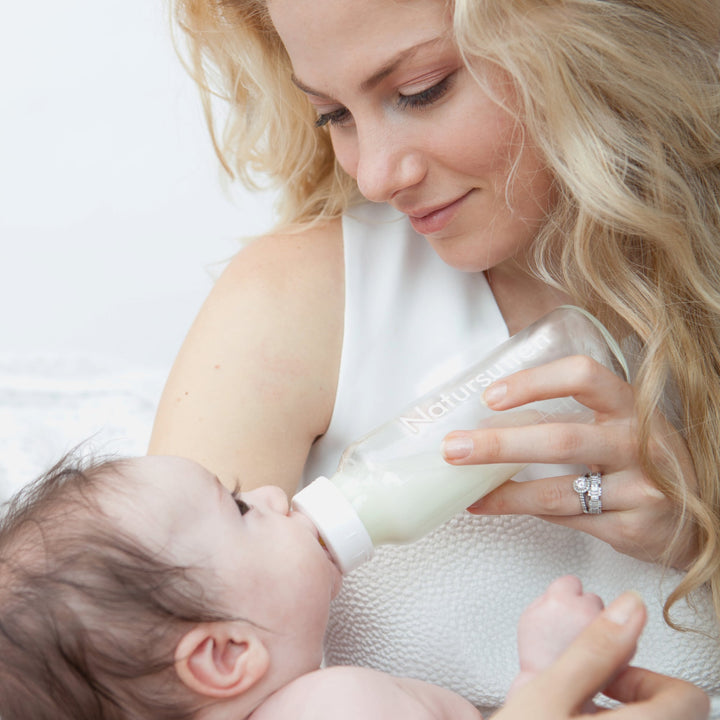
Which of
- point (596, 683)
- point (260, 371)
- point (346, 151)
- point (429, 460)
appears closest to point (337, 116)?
point (346, 151)

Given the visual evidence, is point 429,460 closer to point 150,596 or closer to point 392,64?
point 150,596

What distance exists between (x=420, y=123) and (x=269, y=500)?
0.49m

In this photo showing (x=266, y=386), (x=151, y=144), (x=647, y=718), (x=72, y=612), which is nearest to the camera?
(x=647, y=718)

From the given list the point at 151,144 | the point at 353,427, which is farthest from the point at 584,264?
the point at 151,144

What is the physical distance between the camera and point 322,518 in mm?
1168

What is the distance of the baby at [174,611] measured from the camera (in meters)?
1.06

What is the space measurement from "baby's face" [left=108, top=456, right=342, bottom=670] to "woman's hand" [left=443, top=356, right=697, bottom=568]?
0.66 ft

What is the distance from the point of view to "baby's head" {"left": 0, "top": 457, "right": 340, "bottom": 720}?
1.05 meters

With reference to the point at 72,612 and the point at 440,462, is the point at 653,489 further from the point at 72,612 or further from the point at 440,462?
the point at 72,612

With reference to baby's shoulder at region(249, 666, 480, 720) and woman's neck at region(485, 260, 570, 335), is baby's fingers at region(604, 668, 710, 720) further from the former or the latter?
woman's neck at region(485, 260, 570, 335)

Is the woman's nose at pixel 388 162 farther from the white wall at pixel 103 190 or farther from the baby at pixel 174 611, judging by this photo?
the white wall at pixel 103 190

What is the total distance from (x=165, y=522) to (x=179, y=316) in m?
1.59

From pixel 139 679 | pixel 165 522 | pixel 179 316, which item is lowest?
pixel 179 316

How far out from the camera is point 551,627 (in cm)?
108
